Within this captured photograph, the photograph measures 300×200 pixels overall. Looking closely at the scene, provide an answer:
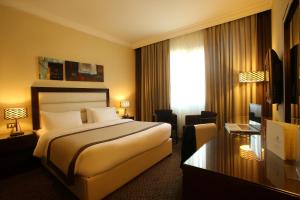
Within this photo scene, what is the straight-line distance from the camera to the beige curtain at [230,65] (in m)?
3.47

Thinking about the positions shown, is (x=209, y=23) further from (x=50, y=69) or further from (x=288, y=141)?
(x=50, y=69)

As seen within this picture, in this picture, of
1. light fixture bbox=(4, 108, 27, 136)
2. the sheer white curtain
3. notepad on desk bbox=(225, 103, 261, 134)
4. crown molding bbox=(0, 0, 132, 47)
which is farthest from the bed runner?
crown molding bbox=(0, 0, 132, 47)

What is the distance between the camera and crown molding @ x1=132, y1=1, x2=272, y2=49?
324 centimetres

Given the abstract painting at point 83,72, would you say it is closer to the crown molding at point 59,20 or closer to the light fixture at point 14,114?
the crown molding at point 59,20

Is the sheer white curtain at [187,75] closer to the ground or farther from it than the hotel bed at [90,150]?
farther from it

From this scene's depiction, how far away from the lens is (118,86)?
5035mm

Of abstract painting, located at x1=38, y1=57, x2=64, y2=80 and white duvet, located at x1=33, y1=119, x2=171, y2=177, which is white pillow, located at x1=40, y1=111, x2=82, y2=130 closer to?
white duvet, located at x1=33, y1=119, x2=171, y2=177

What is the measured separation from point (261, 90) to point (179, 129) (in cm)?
219

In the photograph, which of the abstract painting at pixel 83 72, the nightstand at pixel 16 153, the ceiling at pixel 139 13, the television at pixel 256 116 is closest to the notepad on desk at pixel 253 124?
the television at pixel 256 116

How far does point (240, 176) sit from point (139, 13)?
356 centimetres

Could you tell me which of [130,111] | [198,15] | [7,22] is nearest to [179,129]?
[130,111]

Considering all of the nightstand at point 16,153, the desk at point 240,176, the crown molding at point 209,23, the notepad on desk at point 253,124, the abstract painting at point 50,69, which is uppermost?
the crown molding at point 209,23

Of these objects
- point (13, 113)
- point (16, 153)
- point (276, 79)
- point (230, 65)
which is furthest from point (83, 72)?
point (276, 79)

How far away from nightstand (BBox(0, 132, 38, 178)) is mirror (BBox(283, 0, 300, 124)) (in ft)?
11.9
